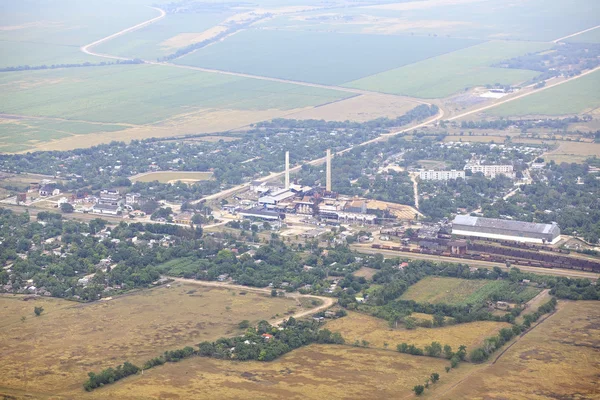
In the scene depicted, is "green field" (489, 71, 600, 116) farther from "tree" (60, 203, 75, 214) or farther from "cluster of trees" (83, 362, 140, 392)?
"cluster of trees" (83, 362, 140, 392)

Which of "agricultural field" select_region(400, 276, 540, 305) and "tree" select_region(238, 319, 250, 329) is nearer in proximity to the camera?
"tree" select_region(238, 319, 250, 329)

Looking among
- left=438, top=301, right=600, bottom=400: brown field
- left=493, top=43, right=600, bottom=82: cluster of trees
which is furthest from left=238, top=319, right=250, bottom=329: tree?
left=493, top=43, right=600, bottom=82: cluster of trees

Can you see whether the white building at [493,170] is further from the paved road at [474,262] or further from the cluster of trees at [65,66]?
the cluster of trees at [65,66]

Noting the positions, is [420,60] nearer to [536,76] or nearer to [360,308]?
[536,76]

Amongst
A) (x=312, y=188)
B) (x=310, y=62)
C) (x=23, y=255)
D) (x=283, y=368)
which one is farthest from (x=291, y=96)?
(x=283, y=368)

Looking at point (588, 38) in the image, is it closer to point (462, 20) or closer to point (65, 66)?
point (462, 20)

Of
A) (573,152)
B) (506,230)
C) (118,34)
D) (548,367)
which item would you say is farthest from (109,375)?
(118,34)
